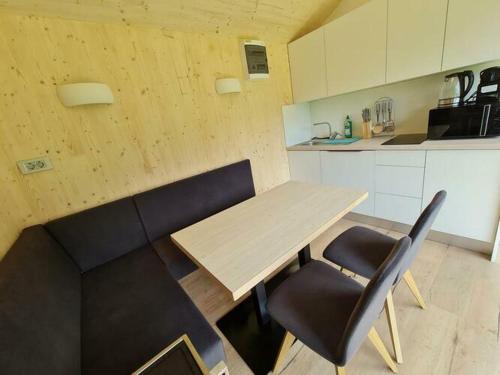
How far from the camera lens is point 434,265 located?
5.69 feet

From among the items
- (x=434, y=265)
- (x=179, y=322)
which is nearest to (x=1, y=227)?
(x=179, y=322)

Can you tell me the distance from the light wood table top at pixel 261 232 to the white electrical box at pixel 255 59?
4.71 ft

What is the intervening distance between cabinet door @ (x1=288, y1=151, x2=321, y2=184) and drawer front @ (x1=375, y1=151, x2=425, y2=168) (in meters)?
0.67

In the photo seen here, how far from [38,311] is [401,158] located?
251 cm

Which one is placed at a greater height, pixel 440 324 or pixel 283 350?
pixel 283 350

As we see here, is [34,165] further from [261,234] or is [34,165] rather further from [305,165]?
[305,165]

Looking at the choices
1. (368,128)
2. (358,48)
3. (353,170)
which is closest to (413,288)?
(353,170)

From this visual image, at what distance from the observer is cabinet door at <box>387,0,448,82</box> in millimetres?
1693

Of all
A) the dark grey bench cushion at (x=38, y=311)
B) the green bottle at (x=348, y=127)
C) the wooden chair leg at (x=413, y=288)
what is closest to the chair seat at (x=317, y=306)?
the wooden chair leg at (x=413, y=288)

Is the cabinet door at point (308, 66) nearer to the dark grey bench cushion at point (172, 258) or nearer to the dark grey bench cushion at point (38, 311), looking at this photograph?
the dark grey bench cushion at point (172, 258)

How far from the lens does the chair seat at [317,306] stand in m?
0.87

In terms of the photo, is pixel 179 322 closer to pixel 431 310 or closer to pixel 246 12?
pixel 431 310

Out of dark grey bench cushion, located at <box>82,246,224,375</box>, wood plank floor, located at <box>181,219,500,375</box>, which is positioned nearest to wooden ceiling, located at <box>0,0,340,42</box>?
dark grey bench cushion, located at <box>82,246,224,375</box>

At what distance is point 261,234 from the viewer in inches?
46.9
